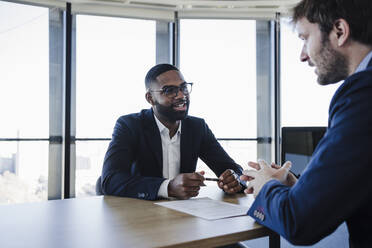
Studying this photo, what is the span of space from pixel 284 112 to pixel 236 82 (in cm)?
92

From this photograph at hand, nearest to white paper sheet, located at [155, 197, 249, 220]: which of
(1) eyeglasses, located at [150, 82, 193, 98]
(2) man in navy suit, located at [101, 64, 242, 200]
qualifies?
(2) man in navy suit, located at [101, 64, 242, 200]

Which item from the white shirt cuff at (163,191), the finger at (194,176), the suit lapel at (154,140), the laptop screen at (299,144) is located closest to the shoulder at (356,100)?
the finger at (194,176)

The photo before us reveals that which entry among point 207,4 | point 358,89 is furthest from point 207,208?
point 207,4

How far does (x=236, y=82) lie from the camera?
5.25 meters

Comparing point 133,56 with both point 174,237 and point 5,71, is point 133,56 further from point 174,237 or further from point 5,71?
point 174,237

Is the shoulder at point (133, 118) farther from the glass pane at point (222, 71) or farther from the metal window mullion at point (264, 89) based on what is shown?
the metal window mullion at point (264, 89)

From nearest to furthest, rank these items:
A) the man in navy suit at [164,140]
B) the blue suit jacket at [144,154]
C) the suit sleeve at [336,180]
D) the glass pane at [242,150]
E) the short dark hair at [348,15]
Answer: the suit sleeve at [336,180], the short dark hair at [348,15], the blue suit jacket at [144,154], the man in navy suit at [164,140], the glass pane at [242,150]

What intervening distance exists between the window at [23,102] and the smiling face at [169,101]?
2.71 meters

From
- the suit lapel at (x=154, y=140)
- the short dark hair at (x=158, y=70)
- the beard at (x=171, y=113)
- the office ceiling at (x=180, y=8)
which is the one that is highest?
the office ceiling at (x=180, y=8)

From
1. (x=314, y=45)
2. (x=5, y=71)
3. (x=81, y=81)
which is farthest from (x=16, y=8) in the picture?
(x=314, y=45)

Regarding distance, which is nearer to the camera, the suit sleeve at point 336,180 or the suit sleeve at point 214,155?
the suit sleeve at point 336,180

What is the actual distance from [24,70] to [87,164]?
61.1 inches

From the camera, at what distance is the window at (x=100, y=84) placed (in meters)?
4.75

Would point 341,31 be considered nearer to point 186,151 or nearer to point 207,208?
point 207,208
